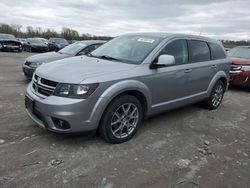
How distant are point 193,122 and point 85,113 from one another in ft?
8.60

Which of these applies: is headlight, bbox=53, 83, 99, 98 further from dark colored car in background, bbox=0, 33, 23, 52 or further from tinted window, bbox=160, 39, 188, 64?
dark colored car in background, bbox=0, 33, 23, 52

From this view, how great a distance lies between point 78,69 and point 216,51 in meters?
3.67

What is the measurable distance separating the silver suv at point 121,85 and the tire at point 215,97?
47 centimetres

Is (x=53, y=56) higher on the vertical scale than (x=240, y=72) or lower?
higher

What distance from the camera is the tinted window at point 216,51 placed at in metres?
6.04

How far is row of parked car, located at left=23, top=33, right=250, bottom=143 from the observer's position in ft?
11.8

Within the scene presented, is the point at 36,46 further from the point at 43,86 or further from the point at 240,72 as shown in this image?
the point at 43,86

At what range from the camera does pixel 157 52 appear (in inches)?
176

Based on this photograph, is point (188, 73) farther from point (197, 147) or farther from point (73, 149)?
point (73, 149)

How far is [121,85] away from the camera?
3844 mm

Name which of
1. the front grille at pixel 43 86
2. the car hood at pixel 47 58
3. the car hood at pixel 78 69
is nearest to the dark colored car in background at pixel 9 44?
the car hood at pixel 47 58

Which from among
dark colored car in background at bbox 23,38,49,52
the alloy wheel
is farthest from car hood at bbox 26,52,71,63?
dark colored car in background at bbox 23,38,49,52

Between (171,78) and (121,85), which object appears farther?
(171,78)

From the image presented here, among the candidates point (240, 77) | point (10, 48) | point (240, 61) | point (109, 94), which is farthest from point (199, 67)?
point (10, 48)
